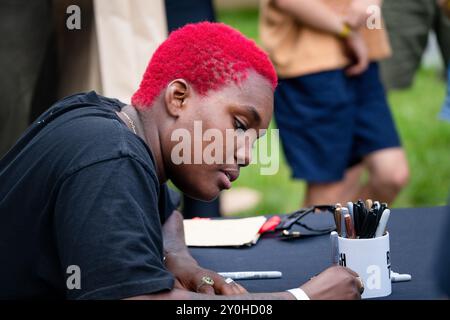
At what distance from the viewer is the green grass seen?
200 inches

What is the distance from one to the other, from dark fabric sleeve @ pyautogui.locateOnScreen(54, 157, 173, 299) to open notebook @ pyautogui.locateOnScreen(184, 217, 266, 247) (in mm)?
631

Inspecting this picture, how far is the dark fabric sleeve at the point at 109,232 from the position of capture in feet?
5.06

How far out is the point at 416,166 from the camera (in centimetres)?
554

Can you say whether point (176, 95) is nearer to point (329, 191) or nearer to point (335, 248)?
point (335, 248)

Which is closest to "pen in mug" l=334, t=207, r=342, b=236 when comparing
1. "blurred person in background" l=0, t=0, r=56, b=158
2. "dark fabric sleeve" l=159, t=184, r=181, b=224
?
"dark fabric sleeve" l=159, t=184, r=181, b=224

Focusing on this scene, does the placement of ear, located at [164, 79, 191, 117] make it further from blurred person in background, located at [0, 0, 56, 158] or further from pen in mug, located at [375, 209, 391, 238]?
blurred person in background, located at [0, 0, 56, 158]

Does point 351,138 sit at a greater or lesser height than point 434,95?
lesser

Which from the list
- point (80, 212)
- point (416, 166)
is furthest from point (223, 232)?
point (416, 166)

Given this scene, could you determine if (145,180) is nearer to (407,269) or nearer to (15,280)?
(15,280)

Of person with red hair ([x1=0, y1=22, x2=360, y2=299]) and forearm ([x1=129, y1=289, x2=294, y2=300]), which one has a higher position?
person with red hair ([x1=0, y1=22, x2=360, y2=299])

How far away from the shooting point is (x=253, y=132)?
188cm
